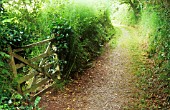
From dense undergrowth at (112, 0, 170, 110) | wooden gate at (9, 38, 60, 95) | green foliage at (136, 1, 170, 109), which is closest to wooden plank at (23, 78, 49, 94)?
wooden gate at (9, 38, 60, 95)

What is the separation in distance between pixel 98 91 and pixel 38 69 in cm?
193

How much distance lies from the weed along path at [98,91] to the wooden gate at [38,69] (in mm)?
419

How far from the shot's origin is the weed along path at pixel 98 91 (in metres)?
5.49

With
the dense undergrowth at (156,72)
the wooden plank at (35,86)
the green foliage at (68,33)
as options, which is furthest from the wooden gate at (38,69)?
the dense undergrowth at (156,72)

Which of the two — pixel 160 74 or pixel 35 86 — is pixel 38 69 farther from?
pixel 160 74

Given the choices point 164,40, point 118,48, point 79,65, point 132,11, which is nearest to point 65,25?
point 79,65

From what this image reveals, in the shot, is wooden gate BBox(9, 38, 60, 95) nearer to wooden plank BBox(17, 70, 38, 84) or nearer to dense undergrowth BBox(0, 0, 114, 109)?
wooden plank BBox(17, 70, 38, 84)

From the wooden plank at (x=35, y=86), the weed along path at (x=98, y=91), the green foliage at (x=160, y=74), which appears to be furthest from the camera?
the green foliage at (x=160, y=74)

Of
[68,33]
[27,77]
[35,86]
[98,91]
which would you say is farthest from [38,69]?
[98,91]

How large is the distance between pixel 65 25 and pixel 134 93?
299cm

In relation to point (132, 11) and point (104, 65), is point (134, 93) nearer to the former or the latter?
point (104, 65)

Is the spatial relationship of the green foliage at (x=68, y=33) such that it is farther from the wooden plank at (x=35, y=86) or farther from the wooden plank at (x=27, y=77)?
the wooden plank at (x=27, y=77)

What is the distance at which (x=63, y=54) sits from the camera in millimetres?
6902

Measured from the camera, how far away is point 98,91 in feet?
20.9
